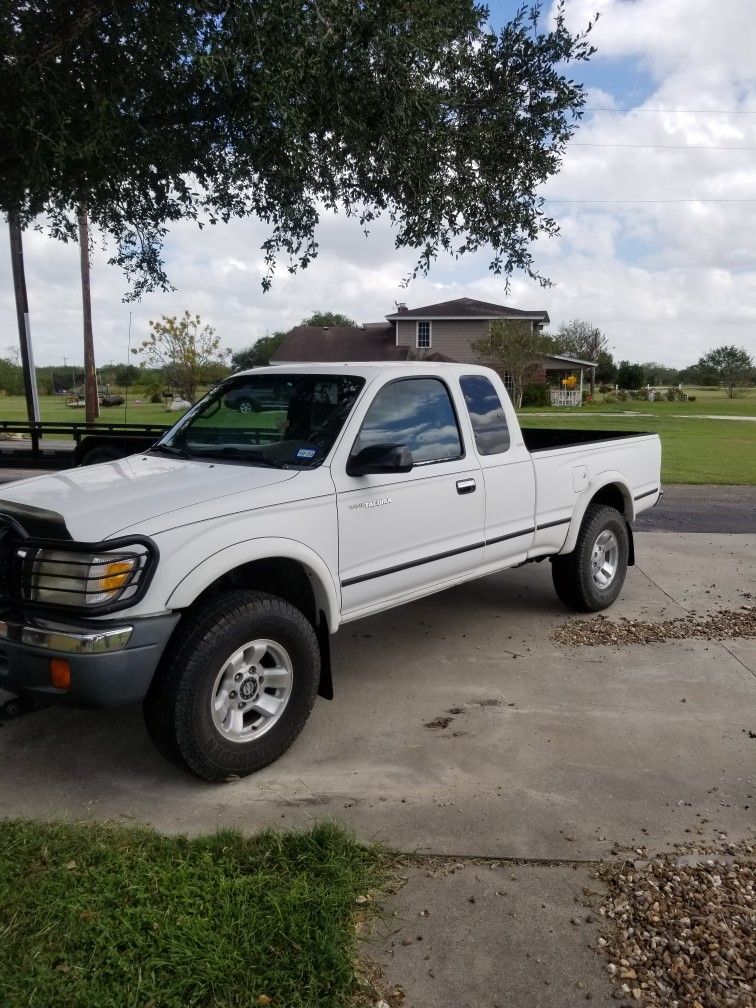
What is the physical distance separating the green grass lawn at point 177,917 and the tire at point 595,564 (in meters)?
3.47

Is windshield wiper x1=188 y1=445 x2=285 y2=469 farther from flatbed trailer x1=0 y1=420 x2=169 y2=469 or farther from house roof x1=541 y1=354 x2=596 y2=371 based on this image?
house roof x1=541 y1=354 x2=596 y2=371

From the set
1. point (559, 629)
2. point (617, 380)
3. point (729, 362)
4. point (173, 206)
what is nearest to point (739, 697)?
point (559, 629)

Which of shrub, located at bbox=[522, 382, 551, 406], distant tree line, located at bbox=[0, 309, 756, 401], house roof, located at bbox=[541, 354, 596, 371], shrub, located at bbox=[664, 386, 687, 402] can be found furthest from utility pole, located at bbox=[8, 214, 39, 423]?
shrub, located at bbox=[664, 386, 687, 402]

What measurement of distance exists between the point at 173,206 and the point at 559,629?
637 cm

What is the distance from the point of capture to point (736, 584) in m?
7.35

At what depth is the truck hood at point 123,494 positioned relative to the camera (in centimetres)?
351

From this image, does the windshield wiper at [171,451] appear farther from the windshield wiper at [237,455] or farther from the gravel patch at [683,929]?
the gravel patch at [683,929]

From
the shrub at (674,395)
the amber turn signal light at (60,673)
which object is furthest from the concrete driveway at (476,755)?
the shrub at (674,395)

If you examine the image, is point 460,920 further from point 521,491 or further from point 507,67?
point 507,67

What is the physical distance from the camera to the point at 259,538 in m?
3.79

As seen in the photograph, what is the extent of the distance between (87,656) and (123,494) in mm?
843

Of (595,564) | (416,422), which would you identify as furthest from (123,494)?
(595,564)

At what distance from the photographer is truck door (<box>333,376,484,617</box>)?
4.33 metres

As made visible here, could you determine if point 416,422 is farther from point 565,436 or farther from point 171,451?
point 565,436
